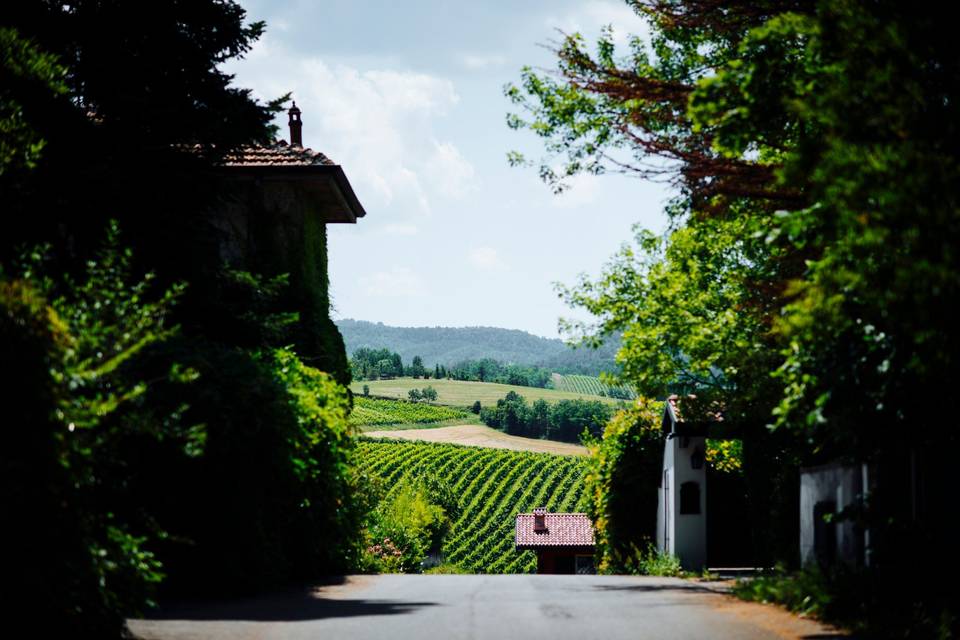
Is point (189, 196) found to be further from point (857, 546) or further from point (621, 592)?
point (857, 546)

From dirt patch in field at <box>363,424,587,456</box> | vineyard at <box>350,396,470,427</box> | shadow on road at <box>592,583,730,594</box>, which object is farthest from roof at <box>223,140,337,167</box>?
vineyard at <box>350,396,470,427</box>

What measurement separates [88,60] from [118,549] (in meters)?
10.8

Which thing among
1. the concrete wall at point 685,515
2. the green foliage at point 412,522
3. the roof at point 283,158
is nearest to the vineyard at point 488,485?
the green foliage at point 412,522

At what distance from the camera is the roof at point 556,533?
59.1 metres

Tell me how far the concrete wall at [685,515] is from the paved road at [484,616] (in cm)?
854

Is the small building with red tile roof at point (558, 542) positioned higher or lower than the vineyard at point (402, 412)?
lower

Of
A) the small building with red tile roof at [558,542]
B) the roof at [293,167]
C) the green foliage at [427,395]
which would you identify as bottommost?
the small building with red tile roof at [558,542]

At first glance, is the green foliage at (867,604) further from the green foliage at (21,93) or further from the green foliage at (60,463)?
the green foliage at (21,93)

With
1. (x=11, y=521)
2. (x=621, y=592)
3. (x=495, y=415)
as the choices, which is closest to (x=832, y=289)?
(x=11, y=521)

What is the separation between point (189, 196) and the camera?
16.4 metres

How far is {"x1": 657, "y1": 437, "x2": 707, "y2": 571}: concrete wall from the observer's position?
78.6 ft

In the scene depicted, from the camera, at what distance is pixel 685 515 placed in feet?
78.8

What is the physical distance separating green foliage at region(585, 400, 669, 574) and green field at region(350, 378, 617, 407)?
421 feet

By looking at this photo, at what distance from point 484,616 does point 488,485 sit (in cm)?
7646
